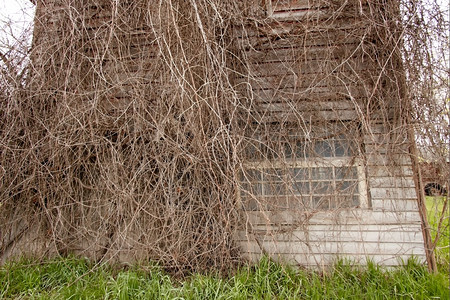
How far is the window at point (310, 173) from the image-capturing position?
8.91ft

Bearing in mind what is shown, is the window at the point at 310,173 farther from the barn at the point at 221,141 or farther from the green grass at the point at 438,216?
the green grass at the point at 438,216

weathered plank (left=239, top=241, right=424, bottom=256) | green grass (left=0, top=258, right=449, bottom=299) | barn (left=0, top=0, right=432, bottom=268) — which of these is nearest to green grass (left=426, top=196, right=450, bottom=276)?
barn (left=0, top=0, right=432, bottom=268)

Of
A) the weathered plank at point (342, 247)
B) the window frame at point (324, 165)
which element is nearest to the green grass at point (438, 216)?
the weathered plank at point (342, 247)

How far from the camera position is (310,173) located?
2785 millimetres

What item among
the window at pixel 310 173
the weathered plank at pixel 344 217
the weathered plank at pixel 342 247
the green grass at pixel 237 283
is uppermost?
the window at pixel 310 173

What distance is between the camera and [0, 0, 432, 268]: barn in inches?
101

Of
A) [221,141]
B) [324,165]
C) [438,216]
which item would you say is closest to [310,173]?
[324,165]

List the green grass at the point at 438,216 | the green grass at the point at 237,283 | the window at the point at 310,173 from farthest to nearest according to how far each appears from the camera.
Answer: the window at the point at 310,173 < the green grass at the point at 438,216 < the green grass at the point at 237,283

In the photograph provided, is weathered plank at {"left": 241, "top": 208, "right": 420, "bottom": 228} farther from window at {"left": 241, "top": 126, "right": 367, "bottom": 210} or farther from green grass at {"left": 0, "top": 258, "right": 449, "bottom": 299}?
green grass at {"left": 0, "top": 258, "right": 449, "bottom": 299}

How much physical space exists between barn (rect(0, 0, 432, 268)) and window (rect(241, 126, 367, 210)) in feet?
0.05

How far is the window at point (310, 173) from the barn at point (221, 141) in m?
0.02

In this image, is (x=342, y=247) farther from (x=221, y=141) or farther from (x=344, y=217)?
(x=221, y=141)

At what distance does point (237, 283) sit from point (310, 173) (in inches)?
53.8

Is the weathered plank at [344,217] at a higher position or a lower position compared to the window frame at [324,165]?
lower
